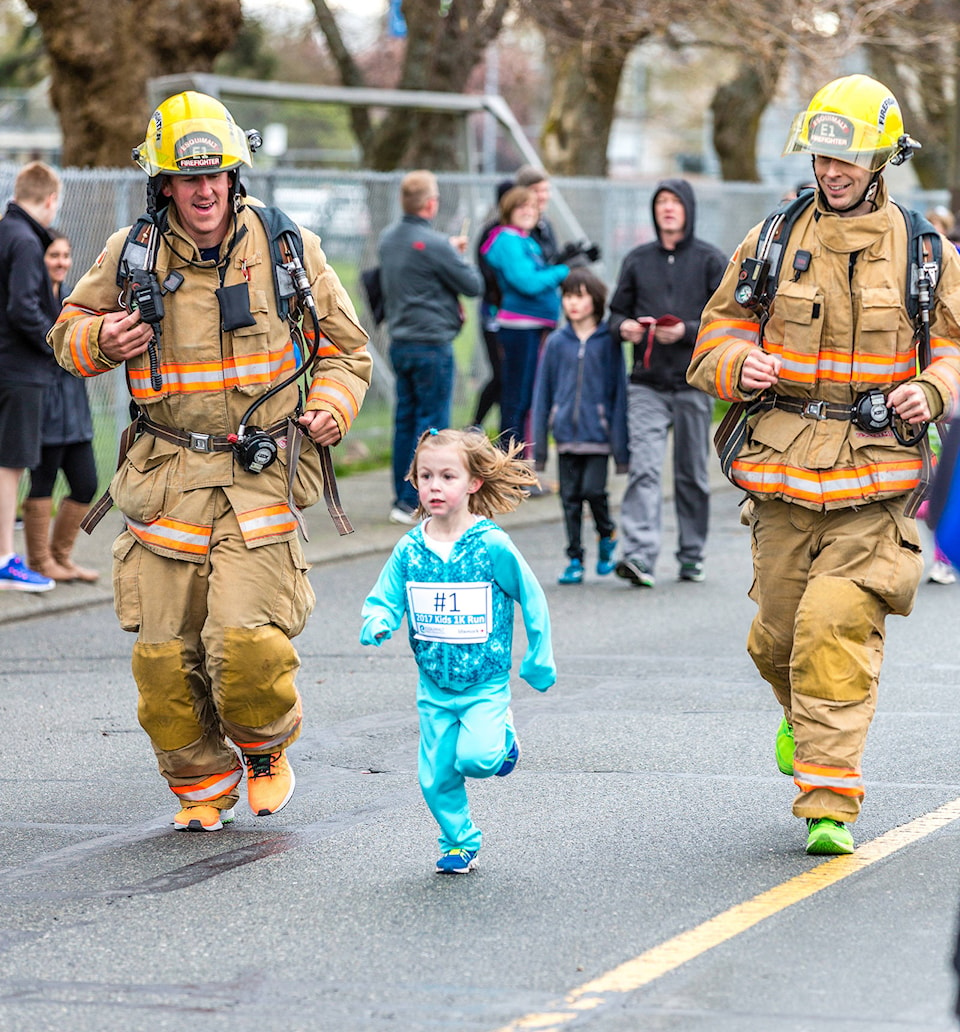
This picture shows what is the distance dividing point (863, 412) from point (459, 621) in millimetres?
1345

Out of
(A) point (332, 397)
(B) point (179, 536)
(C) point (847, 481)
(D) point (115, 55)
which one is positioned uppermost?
(D) point (115, 55)

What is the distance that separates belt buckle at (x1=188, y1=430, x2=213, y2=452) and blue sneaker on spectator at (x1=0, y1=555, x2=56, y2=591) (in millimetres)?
4488

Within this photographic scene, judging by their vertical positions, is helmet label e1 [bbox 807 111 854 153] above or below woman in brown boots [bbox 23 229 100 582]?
above

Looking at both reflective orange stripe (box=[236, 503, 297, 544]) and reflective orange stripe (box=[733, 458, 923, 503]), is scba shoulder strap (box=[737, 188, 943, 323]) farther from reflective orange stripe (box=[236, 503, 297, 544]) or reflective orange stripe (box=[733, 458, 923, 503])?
reflective orange stripe (box=[236, 503, 297, 544])

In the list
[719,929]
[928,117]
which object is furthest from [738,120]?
[719,929]

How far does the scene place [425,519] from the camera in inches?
205

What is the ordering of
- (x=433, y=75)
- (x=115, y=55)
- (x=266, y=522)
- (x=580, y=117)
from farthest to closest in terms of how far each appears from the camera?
(x=580, y=117)
(x=433, y=75)
(x=115, y=55)
(x=266, y=522)

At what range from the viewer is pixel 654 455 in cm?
988

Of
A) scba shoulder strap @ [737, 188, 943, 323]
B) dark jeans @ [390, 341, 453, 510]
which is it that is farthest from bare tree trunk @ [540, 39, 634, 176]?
scba shoulder strap @ [737, 188, 943, 323]

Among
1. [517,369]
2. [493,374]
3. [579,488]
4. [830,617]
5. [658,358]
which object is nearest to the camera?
[830,617]

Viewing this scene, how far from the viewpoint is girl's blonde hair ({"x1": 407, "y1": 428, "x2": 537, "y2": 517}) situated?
4.95 meters

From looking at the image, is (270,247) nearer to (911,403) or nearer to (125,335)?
(125,335)

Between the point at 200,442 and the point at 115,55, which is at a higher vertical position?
the point at 115,55

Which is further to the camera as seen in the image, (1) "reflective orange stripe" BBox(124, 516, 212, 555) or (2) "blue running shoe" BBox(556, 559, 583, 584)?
(2) "blue running shoe" BBox(556, 559, 583, 584)
